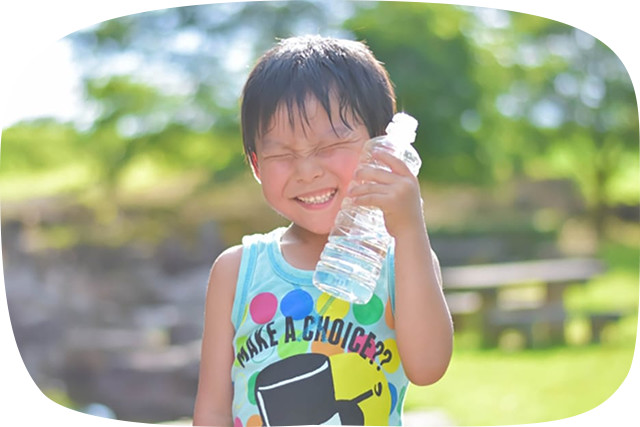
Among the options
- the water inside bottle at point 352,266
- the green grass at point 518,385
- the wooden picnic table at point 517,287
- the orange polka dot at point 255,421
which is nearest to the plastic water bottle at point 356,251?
the water inside bottle at point 352,266

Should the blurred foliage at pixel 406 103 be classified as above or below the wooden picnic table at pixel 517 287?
above

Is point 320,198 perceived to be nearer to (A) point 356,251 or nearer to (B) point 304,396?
(A) point 356,251

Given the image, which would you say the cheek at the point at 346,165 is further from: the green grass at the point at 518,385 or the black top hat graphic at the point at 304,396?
the green grass at the point at 518,385

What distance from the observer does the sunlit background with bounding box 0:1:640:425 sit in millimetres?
3389

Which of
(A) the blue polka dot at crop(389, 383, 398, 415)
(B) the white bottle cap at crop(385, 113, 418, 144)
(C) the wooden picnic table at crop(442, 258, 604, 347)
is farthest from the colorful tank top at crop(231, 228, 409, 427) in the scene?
(C) the wooden picnic table at crop(442, 258, 604, 347)

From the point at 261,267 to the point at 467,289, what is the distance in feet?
11.9

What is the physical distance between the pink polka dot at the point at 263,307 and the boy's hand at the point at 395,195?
125mm

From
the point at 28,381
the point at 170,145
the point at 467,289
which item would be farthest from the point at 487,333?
the point at 28,381

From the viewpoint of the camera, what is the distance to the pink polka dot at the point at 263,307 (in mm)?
657

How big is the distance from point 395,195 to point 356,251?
0.08m

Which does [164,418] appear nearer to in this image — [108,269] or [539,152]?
[108,269]

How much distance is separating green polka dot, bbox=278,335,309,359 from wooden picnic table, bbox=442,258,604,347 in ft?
10.4

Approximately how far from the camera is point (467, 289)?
13.8 ft

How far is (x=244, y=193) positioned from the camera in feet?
16.6
